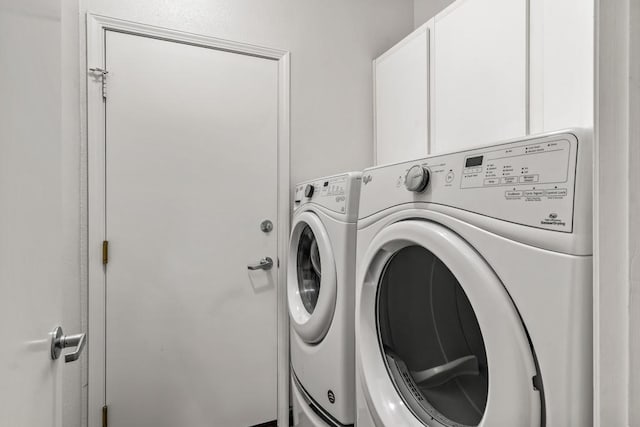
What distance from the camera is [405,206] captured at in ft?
2.78

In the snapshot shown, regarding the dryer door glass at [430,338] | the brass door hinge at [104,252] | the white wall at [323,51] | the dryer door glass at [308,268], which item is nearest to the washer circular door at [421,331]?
the dryer door glass at [430,338]

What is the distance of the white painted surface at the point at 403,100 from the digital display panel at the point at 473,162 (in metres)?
0.84

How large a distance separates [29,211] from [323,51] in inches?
64.5

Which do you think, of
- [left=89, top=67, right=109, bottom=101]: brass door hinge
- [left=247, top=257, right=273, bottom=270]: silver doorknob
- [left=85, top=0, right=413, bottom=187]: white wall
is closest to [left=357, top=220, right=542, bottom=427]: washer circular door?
[left=247, top=257, right=273, bottom=270]: silver doorknob

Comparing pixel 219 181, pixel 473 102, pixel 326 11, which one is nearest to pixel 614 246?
pixel 473 102

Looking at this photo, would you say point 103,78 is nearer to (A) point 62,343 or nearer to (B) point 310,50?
(B) point 310,50

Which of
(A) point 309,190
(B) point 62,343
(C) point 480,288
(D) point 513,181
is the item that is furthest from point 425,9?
(B) point 62,343

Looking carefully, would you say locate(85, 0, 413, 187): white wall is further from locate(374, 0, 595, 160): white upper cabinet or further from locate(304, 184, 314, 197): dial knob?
locate(304, 184, 314, 197): dial knob

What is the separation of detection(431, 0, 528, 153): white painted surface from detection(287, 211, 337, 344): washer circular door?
633 millimetres

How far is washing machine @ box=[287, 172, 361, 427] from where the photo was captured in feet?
→ 3.64

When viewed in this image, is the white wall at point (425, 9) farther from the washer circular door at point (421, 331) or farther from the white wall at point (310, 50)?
the washer circular door at point (421, 331)

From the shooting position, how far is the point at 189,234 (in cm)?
156

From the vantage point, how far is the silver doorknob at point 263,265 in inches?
65.2

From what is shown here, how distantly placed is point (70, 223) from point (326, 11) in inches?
62.7
